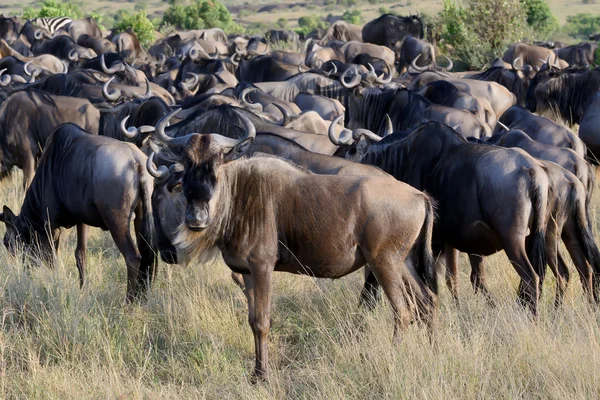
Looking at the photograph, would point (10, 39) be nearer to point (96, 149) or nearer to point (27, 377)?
point (96, 149)

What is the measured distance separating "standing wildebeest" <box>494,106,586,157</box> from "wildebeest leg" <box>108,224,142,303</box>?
11.7ft

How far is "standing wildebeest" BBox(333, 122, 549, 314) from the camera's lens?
5.50 m

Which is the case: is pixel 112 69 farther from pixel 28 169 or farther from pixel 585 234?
pixel 585 234

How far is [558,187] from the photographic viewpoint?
5.86 m

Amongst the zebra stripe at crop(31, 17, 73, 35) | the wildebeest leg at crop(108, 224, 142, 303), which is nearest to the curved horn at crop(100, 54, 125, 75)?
the wildebeest leg at crop(108, 224, 142, 303)

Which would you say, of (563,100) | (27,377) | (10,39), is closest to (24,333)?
(27,377)

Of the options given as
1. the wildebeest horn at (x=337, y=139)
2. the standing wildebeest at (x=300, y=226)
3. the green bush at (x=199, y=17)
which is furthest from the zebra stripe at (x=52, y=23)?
the standing wildebeest at (x=300, y=226)

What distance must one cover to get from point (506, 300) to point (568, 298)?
437mm

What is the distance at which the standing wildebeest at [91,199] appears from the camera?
247 inches

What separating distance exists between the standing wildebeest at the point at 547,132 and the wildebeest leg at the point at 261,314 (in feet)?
13.4

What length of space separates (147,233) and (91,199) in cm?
45

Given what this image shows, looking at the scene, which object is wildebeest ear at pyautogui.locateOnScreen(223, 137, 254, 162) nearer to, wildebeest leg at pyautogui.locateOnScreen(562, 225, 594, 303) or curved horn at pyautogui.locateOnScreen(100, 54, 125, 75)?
wildebeest leg at pyautogui.locateOnScreen(562, 225, 594, 303)

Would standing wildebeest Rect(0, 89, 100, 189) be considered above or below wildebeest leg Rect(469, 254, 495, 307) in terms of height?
below

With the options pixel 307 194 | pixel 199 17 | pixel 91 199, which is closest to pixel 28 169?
pixel 91 199
